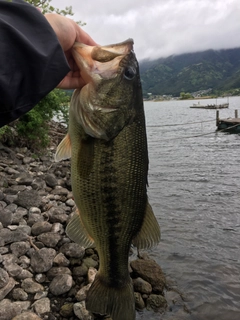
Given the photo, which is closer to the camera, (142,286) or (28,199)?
(142,286)

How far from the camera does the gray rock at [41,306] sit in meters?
4.50

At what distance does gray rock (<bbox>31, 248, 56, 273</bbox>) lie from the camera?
209 inches

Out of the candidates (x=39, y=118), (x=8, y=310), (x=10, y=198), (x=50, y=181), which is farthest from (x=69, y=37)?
(x=39, y=118)

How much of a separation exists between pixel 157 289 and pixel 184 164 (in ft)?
42.2

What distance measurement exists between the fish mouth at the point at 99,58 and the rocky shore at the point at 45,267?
3.43 metres

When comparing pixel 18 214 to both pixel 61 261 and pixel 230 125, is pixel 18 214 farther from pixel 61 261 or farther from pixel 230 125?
pixel 230 125

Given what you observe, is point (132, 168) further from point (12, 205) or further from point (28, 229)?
point (12, 205)

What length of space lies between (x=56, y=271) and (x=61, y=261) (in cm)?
28

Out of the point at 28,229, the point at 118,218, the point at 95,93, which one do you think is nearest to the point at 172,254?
the point at 28,229

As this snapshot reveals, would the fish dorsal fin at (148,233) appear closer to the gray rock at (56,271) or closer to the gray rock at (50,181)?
the gray rock at (56,271)

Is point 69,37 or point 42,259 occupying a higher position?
point 69,37

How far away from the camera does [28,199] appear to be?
7.60 m

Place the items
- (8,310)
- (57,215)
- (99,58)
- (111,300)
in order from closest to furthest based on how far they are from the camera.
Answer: (99,58) < (111,300) < (8,310) < (57,215)

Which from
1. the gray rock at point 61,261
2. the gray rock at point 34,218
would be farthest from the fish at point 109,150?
the gray rock at point 34,218
